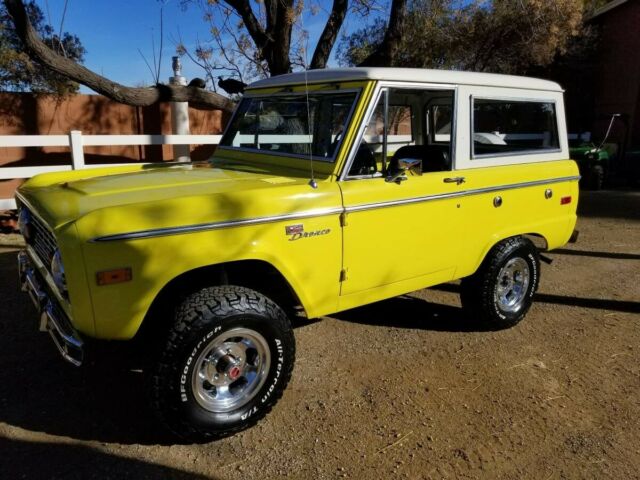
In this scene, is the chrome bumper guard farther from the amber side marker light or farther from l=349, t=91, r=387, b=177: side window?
l=349, t=91, r=387, b=177: side window

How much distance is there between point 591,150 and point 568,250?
6777 millimetres

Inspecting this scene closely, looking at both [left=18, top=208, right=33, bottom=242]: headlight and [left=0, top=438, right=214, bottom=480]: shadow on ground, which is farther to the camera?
[left=18, top=208, right=33, bottom=242]: headlight

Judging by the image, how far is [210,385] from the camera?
2.94m

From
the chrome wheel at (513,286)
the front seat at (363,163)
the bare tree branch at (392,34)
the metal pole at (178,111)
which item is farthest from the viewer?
the bare tree branch at (392,34)

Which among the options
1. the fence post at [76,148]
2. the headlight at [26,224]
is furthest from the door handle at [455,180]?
the fence post at [76,148]

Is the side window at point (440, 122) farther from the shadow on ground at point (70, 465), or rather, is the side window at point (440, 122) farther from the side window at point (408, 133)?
the shadow on ground at point (70, 465)

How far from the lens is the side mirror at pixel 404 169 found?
326cm

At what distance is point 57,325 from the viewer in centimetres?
275

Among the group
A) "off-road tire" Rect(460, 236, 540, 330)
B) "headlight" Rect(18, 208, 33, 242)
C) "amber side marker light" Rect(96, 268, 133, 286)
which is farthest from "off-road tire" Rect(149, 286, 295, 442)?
"off-road tire" Rect(460, 236, 540, 330)

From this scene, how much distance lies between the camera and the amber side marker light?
246cm

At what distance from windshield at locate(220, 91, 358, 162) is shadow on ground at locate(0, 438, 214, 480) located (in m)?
2.05

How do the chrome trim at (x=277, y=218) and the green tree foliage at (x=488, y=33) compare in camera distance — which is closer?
the chrome trim at (x=277, y=218)

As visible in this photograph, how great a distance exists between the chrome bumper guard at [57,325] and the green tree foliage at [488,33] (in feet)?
44.7

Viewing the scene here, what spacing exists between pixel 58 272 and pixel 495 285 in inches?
125
